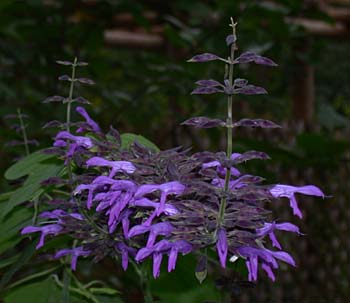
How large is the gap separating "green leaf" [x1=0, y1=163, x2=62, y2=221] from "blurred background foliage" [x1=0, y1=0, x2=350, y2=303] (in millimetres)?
78

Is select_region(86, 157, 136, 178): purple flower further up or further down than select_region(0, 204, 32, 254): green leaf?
further up

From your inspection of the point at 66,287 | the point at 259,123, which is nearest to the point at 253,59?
the point at 259,123

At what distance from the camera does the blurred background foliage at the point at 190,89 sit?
5.69 feet

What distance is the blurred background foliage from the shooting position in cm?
173

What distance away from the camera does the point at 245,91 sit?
559 millimetres

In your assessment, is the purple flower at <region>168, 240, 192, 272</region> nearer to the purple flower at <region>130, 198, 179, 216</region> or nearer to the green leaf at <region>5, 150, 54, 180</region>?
the purple flower at <region>130, 198, 179, 216</region>

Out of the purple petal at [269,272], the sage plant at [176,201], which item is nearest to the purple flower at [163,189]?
the sage plant at [176,201]

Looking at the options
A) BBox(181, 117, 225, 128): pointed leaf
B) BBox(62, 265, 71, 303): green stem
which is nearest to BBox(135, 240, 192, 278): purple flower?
BBox(181, 117, 225, 128): pointed leaf

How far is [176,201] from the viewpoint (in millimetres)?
611

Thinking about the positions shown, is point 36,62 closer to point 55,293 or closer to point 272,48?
point 272,48

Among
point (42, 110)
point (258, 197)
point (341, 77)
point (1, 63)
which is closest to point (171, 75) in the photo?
point (42, 110)

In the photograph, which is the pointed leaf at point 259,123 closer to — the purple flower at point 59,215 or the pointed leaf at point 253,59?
the pointed leaf at point 253,59

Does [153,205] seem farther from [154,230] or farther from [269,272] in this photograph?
[269,272]

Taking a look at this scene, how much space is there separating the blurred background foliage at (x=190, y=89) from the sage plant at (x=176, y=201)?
0.13 metres
